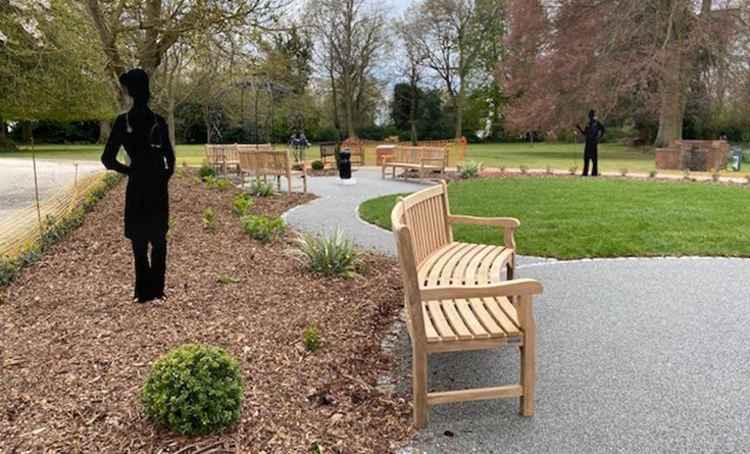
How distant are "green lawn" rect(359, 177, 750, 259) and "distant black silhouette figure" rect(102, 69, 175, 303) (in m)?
3.92

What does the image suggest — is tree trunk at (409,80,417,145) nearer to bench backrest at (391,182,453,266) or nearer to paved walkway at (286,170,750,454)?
paved walkway at (286,170,750,454)

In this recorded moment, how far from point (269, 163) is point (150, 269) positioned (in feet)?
25.7

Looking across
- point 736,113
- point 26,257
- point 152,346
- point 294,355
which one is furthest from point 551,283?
point 736,113

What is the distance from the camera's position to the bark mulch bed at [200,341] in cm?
243

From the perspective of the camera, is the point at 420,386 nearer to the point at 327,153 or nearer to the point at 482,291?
the point at 482,291

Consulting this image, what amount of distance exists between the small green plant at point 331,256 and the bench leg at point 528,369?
2219 mm

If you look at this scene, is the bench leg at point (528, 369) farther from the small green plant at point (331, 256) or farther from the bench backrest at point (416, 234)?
the small green plant at point (331, 256)

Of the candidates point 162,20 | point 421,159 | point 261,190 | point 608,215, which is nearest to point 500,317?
point 608,215

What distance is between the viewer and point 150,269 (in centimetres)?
390

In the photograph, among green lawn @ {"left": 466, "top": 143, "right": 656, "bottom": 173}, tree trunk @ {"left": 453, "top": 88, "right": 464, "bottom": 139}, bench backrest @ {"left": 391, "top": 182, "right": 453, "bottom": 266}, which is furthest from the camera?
tree trunk @ {"left": 453, "top": 88, "right": 464, "bottom": 139}

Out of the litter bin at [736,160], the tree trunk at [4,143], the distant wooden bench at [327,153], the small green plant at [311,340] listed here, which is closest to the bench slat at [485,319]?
the small green plant at [311,340]

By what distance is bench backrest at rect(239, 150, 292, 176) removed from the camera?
36.8ft

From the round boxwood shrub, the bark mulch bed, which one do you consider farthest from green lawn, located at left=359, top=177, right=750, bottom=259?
the round boxwood shrub

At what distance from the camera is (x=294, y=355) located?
3201 mm
